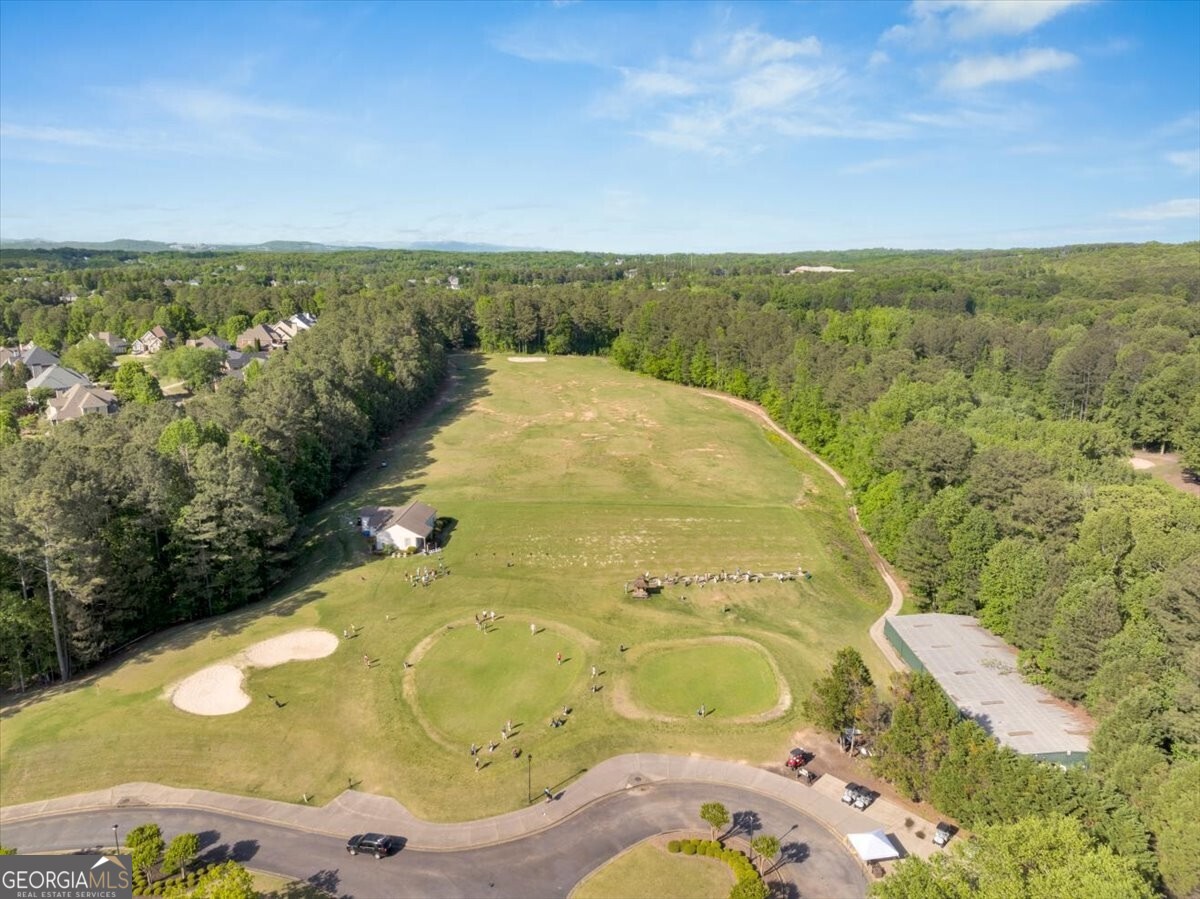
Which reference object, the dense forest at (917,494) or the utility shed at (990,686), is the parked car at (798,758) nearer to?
the dense forest at (917,494)

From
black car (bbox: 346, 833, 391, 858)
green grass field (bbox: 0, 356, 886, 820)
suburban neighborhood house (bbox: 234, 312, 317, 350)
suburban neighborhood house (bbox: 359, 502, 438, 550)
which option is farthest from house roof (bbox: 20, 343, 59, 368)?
black car (bbox: 346, 833, 391, 858)

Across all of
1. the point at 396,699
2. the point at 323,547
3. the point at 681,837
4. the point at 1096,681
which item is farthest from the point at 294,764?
the point at 1096,681

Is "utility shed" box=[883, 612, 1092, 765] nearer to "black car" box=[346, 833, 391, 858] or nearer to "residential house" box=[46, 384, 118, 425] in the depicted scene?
"black car" box=[346, 833, 391, 858]

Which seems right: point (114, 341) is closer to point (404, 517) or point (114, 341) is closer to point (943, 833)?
point (404, 517)

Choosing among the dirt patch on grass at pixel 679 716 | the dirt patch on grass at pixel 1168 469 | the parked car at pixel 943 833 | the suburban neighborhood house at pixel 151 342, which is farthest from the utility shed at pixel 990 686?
the suburban neighborhood house at pixel 151 342

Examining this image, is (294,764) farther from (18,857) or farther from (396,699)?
(18,857)

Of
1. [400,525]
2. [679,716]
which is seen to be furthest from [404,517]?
[679,716]
